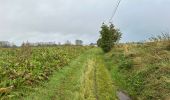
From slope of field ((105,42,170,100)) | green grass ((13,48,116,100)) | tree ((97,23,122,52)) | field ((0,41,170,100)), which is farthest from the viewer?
tree ((97,23,122,52))

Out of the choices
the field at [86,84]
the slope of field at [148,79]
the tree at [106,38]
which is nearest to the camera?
the slope of field at [148,79]

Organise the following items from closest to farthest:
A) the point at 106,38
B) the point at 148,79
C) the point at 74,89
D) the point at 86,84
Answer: the point at 74,89, the point at 148,79, the point at 86,84, the point at 106,38

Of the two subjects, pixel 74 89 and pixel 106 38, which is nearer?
pixel 74 89

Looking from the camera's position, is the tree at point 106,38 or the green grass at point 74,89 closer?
the green grass at point 74,89

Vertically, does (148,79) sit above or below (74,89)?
above

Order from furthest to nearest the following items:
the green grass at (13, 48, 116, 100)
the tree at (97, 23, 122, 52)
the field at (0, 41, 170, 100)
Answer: the tree at (97, 23, 122, 52), the green grass at (13, 48, 116, 100), the field at (0, 41, 170, 100)

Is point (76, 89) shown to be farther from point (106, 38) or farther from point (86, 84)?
point (106, 38)

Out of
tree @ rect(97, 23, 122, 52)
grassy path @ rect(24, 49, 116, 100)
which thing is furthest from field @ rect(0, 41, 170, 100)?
tree @ rect(97, 23, 122, 52)

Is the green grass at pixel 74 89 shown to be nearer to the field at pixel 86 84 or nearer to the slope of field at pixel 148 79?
the field at pixel 86 84

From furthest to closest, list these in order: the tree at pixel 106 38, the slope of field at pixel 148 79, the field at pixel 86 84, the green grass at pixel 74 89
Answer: the tree at pixel 106 38
the green grass at pixel 74 89
the field at pixel 86 84
the slope of field at pixel 148 79

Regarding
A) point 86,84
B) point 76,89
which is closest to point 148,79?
point 86,84

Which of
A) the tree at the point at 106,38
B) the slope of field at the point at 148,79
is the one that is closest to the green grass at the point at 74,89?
the slope of field at the point at 148,79

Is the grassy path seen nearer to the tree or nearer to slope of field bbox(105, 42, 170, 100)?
slope of field bbox(105, 42, 170, 100)

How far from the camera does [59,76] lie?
2120 cm
